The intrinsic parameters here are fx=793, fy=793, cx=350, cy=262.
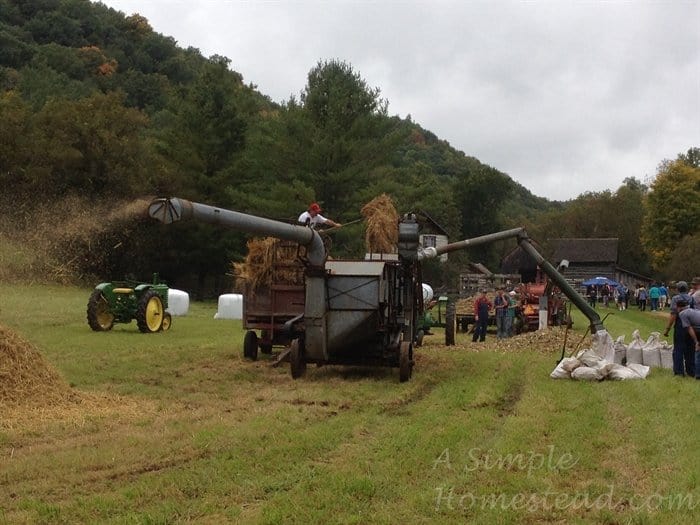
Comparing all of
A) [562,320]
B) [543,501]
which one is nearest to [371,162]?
[562,320]

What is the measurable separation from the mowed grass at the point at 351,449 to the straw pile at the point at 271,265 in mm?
2064

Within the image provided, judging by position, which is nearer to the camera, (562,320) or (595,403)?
(595,403)

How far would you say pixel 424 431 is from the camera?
8.91m

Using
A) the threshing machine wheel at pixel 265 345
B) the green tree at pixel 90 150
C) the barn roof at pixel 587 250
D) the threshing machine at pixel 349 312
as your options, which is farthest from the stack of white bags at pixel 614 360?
the barn roof at pixel 587 250

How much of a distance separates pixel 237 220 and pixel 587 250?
244 ft

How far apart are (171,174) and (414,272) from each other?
31.0 m

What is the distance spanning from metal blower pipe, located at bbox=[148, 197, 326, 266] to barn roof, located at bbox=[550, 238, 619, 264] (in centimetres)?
6883

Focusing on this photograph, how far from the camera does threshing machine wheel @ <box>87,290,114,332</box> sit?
2102 cm

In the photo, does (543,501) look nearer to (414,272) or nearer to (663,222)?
(414,272)

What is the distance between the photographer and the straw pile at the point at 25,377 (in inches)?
389

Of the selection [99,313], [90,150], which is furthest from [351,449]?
[90,150]

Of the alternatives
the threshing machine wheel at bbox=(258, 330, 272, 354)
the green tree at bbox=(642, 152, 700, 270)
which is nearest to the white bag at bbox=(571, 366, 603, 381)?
the threshing machine wheel at bbox=(258, 330, 272, 354)

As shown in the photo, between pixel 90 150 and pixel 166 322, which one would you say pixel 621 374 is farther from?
pixel 90 150

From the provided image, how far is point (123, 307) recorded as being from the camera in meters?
21.6
